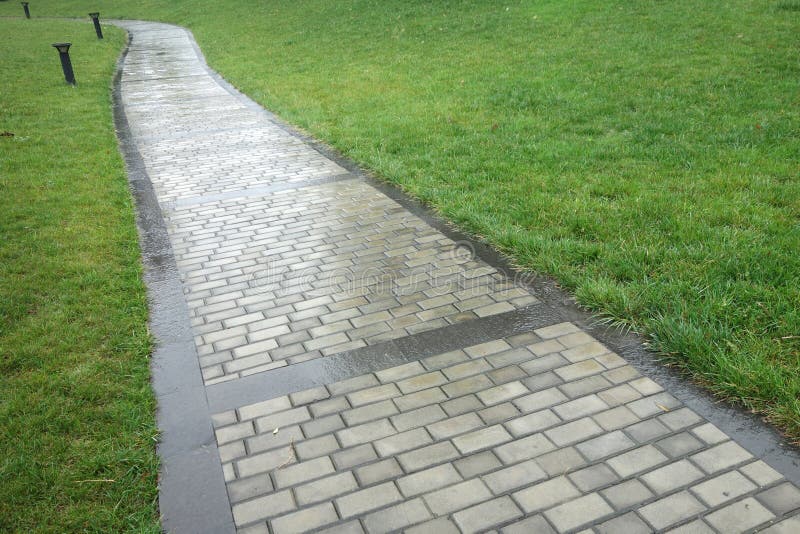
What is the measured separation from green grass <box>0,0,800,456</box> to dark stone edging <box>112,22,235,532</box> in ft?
7.86

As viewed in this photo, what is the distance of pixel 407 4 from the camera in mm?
20406

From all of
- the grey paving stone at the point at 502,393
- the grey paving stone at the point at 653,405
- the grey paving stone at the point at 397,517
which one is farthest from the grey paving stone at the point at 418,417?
the grey paving stone at the point at 653,405

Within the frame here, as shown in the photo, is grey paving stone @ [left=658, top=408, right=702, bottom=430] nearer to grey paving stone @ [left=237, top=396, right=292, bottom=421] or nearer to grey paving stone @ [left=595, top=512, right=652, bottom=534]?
grey paving stone @ [left=595, top=512, right=652, bottom=534]

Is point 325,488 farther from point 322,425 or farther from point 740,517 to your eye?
point 740,517

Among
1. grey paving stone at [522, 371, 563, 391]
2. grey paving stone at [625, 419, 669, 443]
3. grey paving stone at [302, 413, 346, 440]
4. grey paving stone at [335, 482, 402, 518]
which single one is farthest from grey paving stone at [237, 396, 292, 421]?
grey paving stone at [625, 419, 669, 443]

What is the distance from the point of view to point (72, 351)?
3836 mm

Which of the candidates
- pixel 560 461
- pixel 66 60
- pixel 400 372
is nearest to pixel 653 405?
pixel 560 461

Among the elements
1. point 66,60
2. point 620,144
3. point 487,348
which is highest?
point 66,60

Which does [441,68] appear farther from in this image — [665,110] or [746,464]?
[746,464]

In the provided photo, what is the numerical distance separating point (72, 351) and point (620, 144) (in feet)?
18.7

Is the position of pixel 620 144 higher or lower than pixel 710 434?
higher

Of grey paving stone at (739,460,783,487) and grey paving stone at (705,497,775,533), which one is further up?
grey paving stone at (705,497,775,533)

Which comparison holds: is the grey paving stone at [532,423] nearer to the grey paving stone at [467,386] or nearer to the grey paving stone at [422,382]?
the grey paving stone at [467,386]

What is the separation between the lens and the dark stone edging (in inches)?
106
